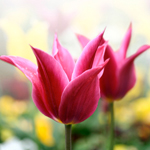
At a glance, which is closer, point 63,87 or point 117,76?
point 63,87

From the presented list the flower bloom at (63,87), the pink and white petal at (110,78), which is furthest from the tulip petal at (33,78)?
the pink and white petal at (110,78)

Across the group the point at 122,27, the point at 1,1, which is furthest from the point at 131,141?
the point at 1,1

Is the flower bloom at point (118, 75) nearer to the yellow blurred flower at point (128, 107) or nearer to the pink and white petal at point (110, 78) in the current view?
the pink and white petal at point (110, 78)

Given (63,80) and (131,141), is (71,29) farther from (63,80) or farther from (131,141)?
(63,80)

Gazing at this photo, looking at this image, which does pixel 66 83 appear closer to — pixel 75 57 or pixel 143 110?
pixel 75 57

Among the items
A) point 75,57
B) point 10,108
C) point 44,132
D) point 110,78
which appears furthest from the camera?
point 10,108

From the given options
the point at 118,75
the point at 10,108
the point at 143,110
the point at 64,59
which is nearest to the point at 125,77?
the point at 118,75
